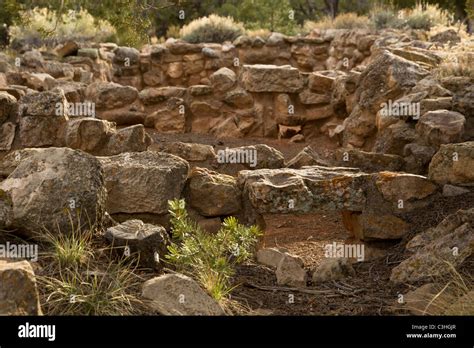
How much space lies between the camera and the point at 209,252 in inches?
198

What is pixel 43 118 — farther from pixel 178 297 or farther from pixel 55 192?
pixel 178 297

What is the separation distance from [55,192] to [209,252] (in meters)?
1.04

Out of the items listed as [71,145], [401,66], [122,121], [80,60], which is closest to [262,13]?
[80,60]

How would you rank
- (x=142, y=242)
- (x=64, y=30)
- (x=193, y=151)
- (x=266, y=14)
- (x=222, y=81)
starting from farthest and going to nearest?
1. (x=266, y=14)
2. (x=64, y=30)
3. (x=222, y=81)
4. (x=193, y=151)
5. (x=142, y=242)

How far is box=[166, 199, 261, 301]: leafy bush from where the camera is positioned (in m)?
4.81

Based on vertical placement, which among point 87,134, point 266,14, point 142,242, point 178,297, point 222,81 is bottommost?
point 178,297

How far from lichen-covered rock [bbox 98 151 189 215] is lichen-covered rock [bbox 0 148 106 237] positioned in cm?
70

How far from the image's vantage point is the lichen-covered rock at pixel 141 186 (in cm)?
579

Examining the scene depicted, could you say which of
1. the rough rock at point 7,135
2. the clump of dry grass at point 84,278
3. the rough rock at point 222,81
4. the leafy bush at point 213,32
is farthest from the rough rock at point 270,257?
the leafy bush at point 213,32

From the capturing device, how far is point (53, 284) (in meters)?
4.47

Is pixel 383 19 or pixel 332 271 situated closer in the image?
pixel 332 271

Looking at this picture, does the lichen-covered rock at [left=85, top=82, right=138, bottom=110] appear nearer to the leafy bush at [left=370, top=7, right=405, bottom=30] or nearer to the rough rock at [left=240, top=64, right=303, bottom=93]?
the rough rock at [left=240, top=64, right=303, bottom=93]

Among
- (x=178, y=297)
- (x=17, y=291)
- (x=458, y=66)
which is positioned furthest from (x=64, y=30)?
(x=17, y=291)

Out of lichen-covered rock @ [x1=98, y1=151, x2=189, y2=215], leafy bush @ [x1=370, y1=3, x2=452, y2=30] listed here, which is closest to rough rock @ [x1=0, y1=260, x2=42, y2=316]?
lichen-covered rock @ [x1=98, y1=151, x2=189, y2=215]
